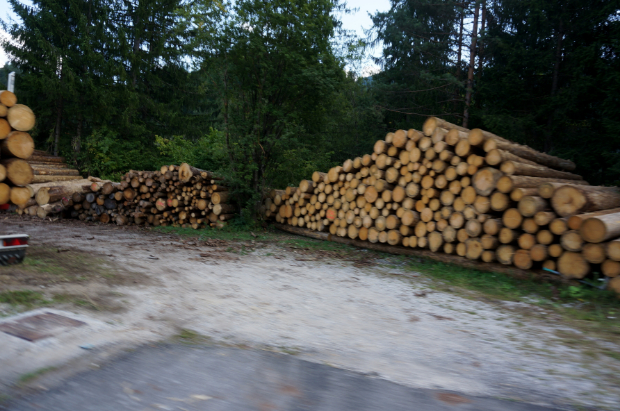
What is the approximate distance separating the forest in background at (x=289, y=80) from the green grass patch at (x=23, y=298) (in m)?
6.64

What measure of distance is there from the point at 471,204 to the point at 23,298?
6832mm

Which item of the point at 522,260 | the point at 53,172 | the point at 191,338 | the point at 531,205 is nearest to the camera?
the point at 191,338

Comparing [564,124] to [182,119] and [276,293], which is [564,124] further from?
[182,119]

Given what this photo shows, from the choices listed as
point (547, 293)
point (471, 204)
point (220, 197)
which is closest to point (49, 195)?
point (220, 197)

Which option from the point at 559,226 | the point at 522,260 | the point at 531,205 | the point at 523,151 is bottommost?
the point at 522,260

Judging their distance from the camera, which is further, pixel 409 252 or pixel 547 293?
pixel 409 252

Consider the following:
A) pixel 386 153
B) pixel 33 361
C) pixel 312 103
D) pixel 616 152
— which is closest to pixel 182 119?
pixel 312 103

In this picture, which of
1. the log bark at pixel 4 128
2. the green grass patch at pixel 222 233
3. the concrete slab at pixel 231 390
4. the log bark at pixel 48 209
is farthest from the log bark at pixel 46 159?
the concrete slab at pixel 231 390

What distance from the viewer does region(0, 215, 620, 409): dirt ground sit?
2.97m

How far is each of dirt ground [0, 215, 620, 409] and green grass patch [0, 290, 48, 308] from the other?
94 millimetres

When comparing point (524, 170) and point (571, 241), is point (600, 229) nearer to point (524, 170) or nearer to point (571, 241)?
point (571, 241)

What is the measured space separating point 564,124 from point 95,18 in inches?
795

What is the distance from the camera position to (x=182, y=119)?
20438 mm

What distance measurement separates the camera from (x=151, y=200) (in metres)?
11.7
